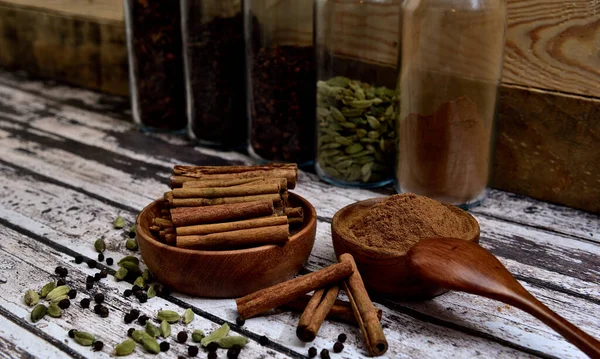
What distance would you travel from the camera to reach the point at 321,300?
87 centimetres

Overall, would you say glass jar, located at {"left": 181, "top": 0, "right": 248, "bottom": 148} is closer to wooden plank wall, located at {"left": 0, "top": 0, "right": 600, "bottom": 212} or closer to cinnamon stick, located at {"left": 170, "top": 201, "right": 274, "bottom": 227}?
wooden plank wall, located at {"left": 0, "top": 0, "right": 600, "bottom": 212}

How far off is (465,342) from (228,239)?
0.33 meters

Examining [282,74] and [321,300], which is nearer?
[321,300]

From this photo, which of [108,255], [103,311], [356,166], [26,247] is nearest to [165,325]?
[103,311]

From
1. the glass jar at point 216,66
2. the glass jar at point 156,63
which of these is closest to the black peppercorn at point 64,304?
the glass jar at point 216,66

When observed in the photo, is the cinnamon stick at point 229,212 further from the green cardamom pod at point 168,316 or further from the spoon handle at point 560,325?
the spoon handle at point 560,325

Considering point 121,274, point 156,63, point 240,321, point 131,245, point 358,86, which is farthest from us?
point 156,63

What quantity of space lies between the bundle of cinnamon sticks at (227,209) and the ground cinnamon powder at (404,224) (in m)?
0.11

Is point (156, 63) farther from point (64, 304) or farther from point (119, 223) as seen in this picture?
point (64, 304)

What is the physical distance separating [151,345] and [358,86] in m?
0.69

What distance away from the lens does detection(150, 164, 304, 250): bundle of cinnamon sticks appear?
0.90 meters

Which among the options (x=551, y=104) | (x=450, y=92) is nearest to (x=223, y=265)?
(x=450, y=92)

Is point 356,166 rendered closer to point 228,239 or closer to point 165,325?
point 228,239

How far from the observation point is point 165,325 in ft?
2.76
